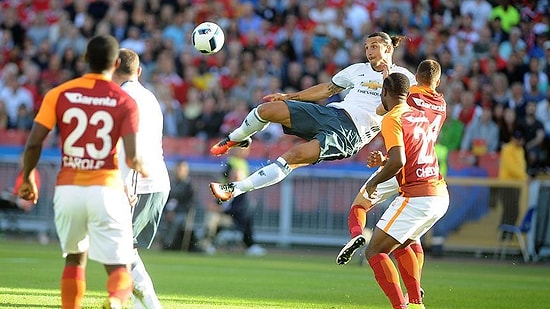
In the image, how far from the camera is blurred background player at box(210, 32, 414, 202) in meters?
11.7

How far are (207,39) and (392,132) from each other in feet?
12.0

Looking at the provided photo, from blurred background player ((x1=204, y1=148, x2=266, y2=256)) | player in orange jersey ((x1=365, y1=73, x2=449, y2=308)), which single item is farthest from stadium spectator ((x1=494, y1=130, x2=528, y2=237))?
player in orange jersey ((x1=365, y1=73, x2=449, y2=308))

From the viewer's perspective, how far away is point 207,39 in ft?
41.0

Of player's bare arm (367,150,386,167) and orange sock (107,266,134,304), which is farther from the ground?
player's bare arm (367,150,386,167)

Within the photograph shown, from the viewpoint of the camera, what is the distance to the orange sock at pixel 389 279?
9.80m

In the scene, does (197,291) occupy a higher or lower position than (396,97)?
lower

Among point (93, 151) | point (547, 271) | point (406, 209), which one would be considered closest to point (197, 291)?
point (406, 209)

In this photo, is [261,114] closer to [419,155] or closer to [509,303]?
[419,155]

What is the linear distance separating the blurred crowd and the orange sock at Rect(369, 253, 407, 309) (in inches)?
456

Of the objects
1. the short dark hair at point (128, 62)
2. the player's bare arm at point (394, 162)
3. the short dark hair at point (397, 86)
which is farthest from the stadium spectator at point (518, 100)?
the short dark hair at point (128, 62)

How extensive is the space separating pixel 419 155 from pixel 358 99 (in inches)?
81.5

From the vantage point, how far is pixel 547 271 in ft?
60.2

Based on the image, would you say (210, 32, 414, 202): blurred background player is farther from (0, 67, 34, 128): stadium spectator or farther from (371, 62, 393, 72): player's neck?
(0, 67, 34, 128): stadium spectator

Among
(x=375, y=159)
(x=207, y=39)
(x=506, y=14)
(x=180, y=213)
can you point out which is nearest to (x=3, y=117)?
(x=180, y=213)
